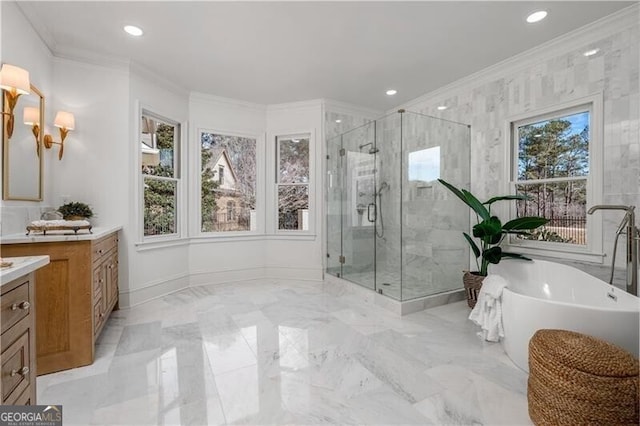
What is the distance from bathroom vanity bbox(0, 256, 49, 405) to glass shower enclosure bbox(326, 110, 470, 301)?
2.79m

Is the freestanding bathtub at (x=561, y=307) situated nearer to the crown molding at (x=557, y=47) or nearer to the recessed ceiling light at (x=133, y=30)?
the crown molding at (x=557, y=47)

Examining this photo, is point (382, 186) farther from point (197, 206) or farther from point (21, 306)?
point (21, 306)

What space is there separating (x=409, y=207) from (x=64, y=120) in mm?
3640

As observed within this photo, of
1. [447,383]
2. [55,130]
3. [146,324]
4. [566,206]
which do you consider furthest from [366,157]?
[55,130]

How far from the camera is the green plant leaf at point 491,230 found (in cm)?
283

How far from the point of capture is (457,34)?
8.54ft

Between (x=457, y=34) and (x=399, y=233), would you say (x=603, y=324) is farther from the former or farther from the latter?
(x=457, y=34)

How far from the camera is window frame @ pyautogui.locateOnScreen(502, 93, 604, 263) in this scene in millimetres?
2475

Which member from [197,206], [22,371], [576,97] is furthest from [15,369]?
[576,97]

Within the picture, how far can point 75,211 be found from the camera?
2.73 meters

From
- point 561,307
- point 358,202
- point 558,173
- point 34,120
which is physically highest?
point 34,120

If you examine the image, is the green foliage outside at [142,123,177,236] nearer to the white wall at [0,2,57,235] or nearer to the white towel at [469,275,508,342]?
the white wall at [0,2,57,235]

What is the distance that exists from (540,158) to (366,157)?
76.1 inches

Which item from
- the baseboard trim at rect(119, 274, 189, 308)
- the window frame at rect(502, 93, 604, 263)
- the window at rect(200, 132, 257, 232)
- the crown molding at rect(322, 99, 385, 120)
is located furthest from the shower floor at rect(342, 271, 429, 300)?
the crown molding at rect(322, 99, 385, 120)
